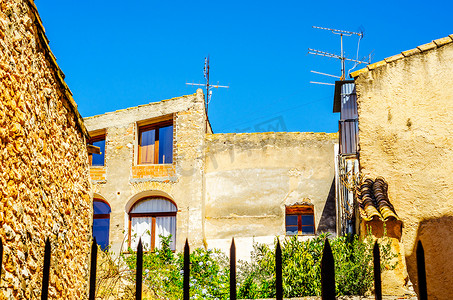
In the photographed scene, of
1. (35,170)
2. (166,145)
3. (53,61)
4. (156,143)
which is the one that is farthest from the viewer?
(156,143)

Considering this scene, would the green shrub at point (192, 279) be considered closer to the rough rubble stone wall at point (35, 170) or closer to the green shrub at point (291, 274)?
the green shrub at point (291, 274)

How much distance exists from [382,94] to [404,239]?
3099mm

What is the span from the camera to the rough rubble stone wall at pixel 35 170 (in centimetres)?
413

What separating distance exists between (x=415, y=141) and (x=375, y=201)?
1.59 m

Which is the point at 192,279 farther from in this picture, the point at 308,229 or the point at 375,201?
the point at 308,229

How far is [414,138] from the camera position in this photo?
1198 cm

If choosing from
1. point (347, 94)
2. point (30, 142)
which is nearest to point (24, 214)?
point (30, 142)

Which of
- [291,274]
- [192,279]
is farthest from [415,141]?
[192,279]

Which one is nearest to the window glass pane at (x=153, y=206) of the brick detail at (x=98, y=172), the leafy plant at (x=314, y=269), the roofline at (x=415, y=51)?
the brick detail at (x=98, y=172)

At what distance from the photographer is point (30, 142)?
460cm

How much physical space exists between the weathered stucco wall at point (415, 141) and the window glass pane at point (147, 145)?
1025cm

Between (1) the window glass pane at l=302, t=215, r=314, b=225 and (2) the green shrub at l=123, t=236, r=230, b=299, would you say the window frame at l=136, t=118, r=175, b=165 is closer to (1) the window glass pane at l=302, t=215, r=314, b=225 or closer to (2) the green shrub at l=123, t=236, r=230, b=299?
(1) the window glass pane at l=302, t=215, r=314, b=225

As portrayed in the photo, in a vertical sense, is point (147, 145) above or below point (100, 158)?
above

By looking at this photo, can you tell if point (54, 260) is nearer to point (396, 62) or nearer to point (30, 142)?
point (30, 142)
